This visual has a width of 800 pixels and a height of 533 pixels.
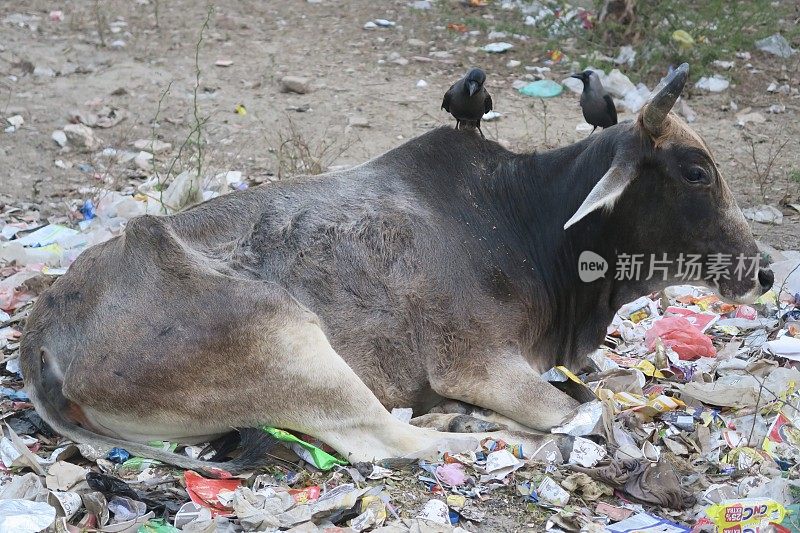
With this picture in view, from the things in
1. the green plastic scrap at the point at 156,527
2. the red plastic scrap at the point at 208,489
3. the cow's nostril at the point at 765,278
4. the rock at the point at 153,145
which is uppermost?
the cow's nostril at the point at 765,278

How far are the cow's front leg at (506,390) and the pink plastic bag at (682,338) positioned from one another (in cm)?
104

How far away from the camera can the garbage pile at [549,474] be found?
3.77m

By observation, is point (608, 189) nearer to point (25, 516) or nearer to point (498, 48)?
point (25, 516)

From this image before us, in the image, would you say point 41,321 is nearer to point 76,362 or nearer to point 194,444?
point 76,362

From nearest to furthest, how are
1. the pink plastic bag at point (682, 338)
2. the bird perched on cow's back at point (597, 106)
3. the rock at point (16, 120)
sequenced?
1. the pink plastic bag at point (682, 338)
2. the bird perched on cow's back at point (597, 106)
3. the rock at point (16, 120)

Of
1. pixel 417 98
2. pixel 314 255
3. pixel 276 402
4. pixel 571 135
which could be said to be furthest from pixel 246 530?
pixel 417 98

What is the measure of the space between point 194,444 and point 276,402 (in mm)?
443

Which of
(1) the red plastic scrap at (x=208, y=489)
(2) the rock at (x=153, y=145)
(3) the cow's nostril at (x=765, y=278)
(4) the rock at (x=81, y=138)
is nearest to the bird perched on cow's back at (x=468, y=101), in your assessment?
(3) the cow's nostril at (x=765, y=278)

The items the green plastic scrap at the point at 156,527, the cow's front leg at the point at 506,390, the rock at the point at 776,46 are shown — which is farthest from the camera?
the rock at the point at 776,46

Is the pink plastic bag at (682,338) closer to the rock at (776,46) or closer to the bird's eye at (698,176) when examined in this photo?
the bird's eye at (698,176)

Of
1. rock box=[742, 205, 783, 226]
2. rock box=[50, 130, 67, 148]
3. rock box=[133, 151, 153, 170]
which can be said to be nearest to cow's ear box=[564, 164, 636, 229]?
rock box=[742, 205, 783, 226]

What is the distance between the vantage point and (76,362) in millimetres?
4277

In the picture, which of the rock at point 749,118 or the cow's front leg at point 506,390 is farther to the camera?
the rock at point 749,118

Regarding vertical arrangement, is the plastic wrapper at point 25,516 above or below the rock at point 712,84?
above
